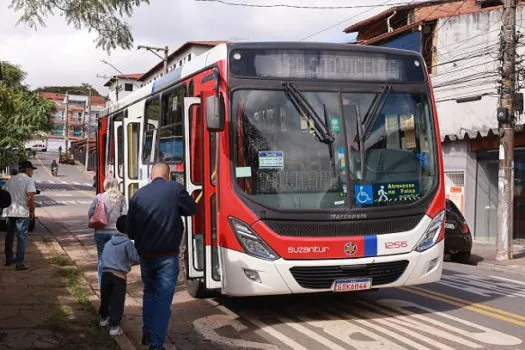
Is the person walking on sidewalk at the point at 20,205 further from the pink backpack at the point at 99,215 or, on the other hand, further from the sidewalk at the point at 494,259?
the sidewalk at the point at 494,259

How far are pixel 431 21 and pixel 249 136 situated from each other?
18.6 metres

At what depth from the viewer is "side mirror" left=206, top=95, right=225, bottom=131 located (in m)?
6.00

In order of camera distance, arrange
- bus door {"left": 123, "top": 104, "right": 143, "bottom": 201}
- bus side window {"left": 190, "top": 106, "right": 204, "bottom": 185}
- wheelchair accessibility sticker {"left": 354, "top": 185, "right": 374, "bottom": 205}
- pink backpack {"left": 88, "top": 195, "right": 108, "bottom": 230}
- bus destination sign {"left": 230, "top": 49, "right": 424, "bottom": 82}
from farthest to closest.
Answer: bus door {"left": 123, "top": 104, "right": 143, "bottom": 201} → pink backpack {"left": 88, "top": 195, "right": 108, "bottom": 230} → bus side window {"left": 190, "top": 106, "right": 204, "bottom": 185} → bus destination sign {"left": 230, "top": 49, "right": 424, "bottom": 82} → wheelchair accessibility sticker {"left": 354, "top": 185, "right": 374, "bottom": 205}

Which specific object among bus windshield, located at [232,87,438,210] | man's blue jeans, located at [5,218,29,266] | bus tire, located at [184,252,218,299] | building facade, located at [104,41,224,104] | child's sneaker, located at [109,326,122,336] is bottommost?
child's sneaker, located at [109,326,122,336]

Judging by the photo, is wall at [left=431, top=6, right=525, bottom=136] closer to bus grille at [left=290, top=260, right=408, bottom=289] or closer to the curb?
the curb

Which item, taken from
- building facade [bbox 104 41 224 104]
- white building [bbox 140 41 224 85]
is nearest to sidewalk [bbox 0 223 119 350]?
building facade [bbox 104 41 224 104]

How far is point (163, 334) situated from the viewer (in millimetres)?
5188

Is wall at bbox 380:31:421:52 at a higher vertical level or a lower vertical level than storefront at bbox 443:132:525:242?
higher

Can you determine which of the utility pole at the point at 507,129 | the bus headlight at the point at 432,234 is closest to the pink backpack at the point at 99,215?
the bus headlight at the point at 432,234

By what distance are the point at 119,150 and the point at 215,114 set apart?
19.2ft

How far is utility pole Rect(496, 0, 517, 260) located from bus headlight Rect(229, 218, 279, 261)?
9.75 m

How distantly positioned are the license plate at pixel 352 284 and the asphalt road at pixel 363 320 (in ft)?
1.39

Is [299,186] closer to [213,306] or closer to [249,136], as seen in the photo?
[249,136]

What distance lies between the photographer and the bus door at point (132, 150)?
32.1 ft
